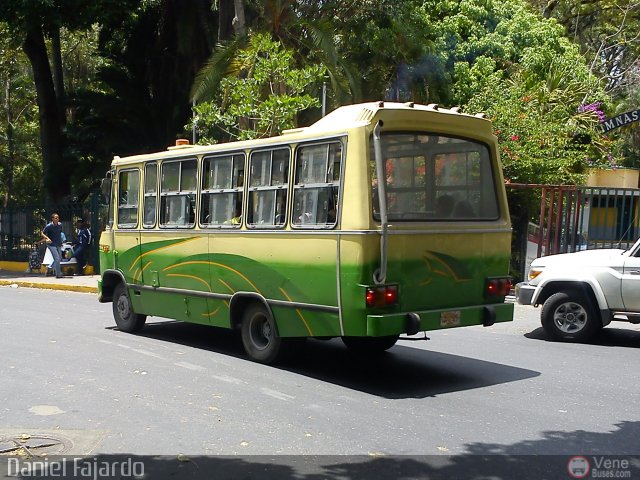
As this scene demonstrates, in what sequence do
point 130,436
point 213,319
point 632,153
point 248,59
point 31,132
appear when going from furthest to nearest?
point 31,132 → point 632,153 → point 248,59 → point 213,319 → point 130,436

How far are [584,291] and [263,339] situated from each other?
4846 mm

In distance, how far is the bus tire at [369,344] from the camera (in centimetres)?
966

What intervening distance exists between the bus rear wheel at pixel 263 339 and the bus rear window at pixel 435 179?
2063 millimetres

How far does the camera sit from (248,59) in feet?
57.9

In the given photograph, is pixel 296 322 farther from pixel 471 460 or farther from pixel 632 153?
pixel 632 153

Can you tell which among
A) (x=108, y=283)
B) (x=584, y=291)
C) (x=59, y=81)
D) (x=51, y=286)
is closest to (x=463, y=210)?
(x=584, y=291)

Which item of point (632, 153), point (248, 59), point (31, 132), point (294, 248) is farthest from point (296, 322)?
point (31, 132)

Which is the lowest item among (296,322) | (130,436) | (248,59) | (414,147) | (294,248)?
(130,436)

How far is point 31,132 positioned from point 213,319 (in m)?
31.9

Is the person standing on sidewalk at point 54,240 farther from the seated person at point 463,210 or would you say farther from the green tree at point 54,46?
the seated person at point 463,210

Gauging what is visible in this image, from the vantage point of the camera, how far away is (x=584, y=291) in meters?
11.0

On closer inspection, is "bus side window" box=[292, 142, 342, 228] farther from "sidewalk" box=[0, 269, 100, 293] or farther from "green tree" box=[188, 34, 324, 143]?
"sidewalk" box=[0, 269, 100, 293]

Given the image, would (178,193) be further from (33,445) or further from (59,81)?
(59,81)

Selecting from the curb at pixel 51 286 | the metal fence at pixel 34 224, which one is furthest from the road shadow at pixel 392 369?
the metal fence at pixel 34 224
